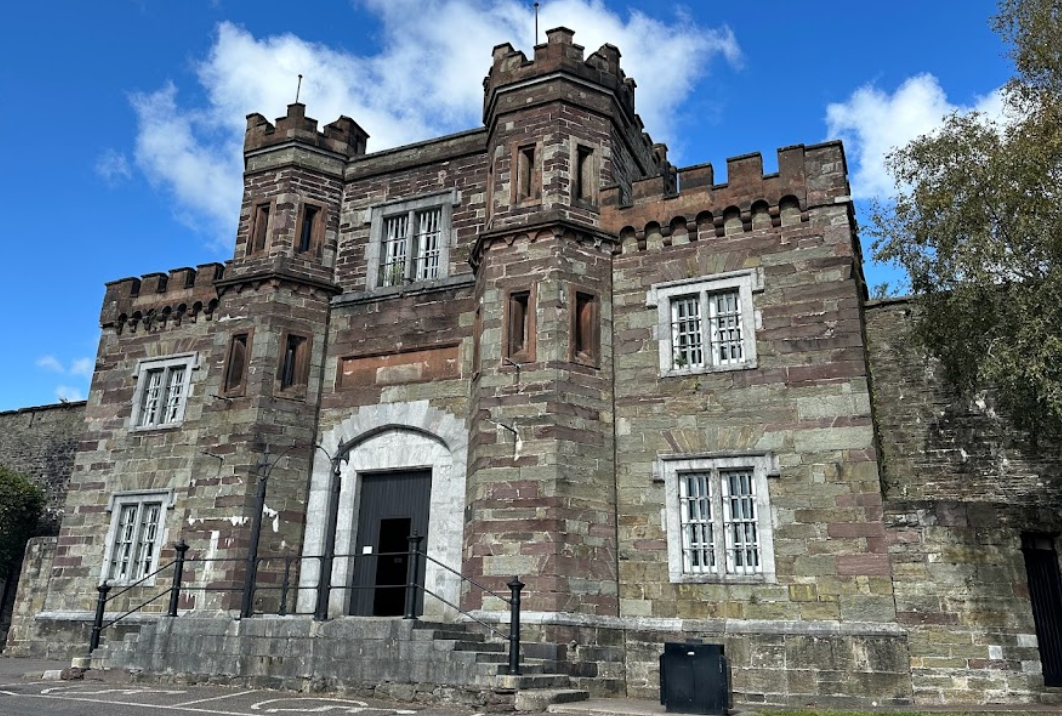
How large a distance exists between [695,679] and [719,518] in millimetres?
3088

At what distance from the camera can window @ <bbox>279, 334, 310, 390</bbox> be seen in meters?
16.5

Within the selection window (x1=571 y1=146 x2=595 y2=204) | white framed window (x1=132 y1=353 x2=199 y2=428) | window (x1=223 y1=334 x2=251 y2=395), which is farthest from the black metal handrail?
window (x1=571 y1=146 x2=595 y2=204)

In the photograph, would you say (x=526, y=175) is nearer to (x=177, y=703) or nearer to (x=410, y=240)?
(x=410, y=240)

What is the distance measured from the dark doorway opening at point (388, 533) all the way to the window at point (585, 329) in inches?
142

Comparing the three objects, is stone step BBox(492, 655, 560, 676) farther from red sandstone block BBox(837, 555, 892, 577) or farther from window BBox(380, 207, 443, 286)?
window BBox(380, 207, 443, 286)

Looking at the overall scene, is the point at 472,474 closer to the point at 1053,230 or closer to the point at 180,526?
the point at 180,526

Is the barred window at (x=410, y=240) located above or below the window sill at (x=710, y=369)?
above

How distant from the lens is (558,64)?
1589cm

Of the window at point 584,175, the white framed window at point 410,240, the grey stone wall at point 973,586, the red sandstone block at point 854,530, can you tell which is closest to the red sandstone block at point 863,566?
the grey stone wall at point 973,586

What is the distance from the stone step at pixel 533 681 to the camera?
10.4m

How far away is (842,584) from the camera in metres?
12.0

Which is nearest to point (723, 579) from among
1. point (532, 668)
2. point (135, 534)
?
point (532, 668)

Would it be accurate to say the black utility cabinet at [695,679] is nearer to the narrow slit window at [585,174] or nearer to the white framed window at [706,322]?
the white framed window at [706,322]

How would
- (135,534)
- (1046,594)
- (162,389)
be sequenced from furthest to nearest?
(162,389) < (135,534) < (1046,594)
